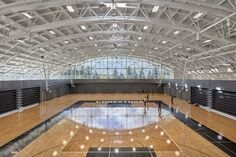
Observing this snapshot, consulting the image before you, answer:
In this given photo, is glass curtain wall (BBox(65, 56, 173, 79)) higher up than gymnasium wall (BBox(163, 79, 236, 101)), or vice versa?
glass curtain wall (BBox(65, 56, 173, 79))

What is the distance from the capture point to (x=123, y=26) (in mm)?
23797

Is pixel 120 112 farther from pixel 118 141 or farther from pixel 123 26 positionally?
pixel 118 141

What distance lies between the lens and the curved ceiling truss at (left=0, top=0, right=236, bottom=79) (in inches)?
532

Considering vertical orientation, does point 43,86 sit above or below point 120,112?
above

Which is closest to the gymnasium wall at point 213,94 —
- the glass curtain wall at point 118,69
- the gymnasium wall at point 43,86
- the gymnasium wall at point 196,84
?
the gymnasium wall at point 196,84

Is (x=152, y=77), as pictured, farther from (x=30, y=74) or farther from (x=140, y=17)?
(x=140, y=17)

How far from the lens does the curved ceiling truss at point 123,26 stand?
13.5 metres

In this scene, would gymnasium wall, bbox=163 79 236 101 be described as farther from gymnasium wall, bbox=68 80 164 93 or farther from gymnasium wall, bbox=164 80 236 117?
gymnasium wall, bbox=68 80 164 93

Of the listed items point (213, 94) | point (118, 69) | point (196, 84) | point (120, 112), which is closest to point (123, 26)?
point (120, 112)

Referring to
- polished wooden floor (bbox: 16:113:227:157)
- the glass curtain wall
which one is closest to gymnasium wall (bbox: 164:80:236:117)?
polished wooden floor (bbox: 16:113:227:157)

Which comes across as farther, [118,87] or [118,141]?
[118,87]

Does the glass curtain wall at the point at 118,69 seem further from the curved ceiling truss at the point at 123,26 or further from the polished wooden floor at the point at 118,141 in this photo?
the polished wooden floor at the point at 118,141

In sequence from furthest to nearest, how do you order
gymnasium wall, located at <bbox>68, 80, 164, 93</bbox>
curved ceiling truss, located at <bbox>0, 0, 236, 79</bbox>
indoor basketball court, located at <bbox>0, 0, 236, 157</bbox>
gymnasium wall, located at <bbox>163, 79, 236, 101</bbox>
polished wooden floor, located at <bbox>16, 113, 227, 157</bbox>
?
gymnasium wall, located at <bbox>68, 80, 164, 93</bbox>, gymnasium wall, located at <bbox>163, 79, 236, 101</bbox>, curved ceiling truss, located at <bbox>0, 0, 236, 79</bbox>, indoor basketball court, located at <bbox>0, 0, 236, 157</bbox>, polished wooden floor, located at <bbox>16, 113, 227, 157</bbox>

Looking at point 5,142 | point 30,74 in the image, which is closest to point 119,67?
point 30,74
